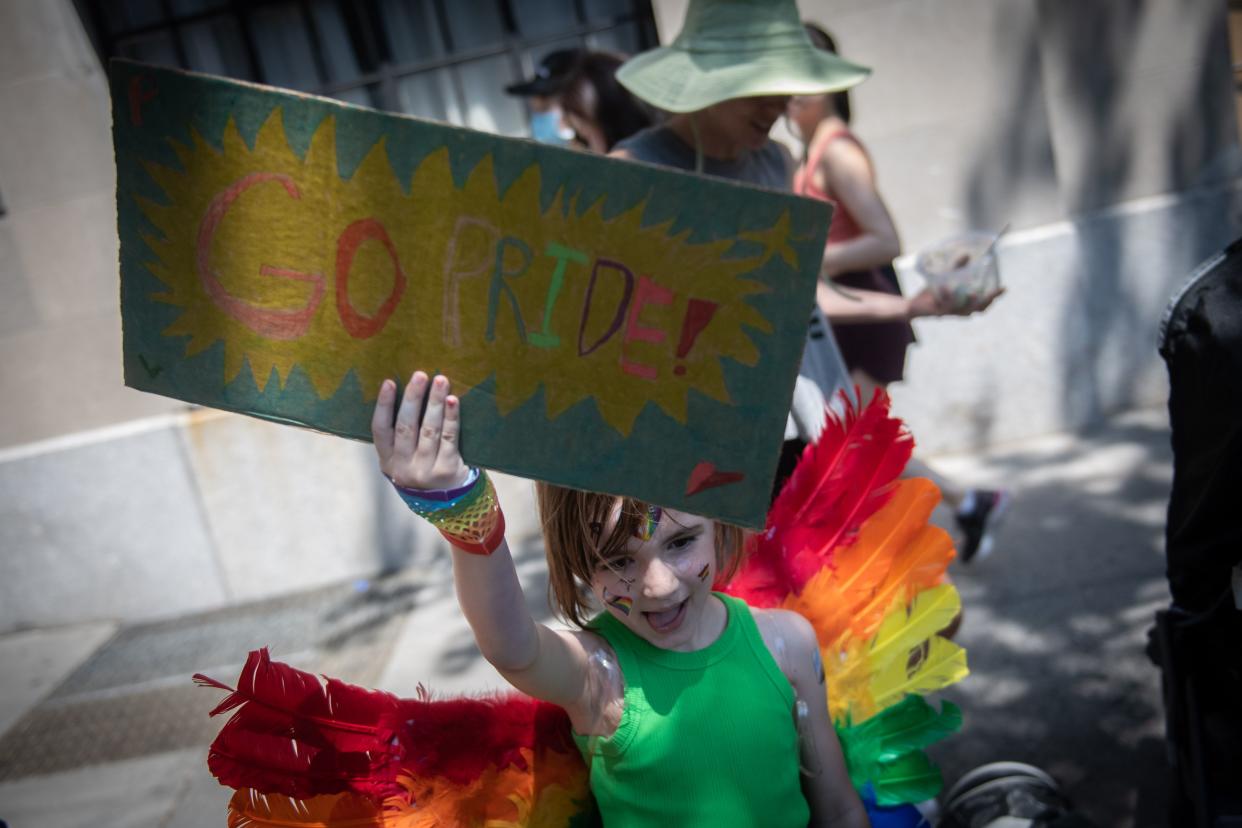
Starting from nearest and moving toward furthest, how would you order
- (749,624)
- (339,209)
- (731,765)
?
(339,209) < (731,765) < (749,624)

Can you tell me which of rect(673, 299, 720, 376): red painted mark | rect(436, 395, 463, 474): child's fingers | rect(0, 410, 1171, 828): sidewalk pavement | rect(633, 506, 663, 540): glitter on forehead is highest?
rect(673, 299, 720, 376): red painted mark

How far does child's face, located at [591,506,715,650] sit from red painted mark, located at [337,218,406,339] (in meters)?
0.49

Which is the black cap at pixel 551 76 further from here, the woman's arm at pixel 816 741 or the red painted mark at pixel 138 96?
the red painted mark at pixel 138 96

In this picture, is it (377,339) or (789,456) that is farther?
(789,456)

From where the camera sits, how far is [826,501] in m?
2.15

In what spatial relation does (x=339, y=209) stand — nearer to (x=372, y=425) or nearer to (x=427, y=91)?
(x=372, y=425)

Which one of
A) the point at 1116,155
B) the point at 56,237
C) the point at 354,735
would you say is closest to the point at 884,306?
the point at 354,735

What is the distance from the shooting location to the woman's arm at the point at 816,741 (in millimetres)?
1821

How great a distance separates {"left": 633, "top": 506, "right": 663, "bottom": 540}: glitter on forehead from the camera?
1622mm

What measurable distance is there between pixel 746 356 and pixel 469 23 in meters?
4.36

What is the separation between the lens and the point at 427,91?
5.27m

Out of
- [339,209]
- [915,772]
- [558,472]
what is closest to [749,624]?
[915,772]

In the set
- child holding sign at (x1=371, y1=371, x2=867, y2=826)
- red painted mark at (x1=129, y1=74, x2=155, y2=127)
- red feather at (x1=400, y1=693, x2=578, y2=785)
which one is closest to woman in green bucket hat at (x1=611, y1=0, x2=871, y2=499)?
child holding sign at (x1=371, y1=371, x2=867, y2=826)

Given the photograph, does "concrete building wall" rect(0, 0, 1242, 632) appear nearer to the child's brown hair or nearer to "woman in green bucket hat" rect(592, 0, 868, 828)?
"woman in green bucket hat" rect(592, 0, 868, 828)
